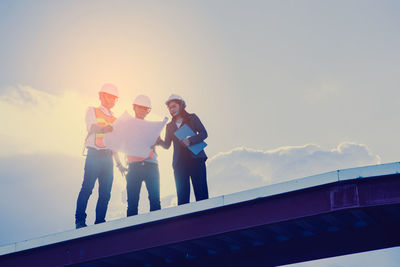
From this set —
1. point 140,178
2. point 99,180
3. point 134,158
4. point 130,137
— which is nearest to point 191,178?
point 140,178

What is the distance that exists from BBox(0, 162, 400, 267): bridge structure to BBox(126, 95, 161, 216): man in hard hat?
2.00 ft

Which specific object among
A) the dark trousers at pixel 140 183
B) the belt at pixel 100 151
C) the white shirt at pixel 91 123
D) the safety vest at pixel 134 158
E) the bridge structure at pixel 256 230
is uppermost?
the white shirt at pixel 91 123

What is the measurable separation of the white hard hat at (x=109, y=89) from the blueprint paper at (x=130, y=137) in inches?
23.7

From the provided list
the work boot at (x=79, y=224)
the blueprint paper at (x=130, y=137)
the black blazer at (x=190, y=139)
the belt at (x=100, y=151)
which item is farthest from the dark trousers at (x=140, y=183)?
the work boot at (x=79, y=224)

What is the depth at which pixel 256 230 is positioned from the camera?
9148mm

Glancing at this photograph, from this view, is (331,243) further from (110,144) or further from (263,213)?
(110,144)

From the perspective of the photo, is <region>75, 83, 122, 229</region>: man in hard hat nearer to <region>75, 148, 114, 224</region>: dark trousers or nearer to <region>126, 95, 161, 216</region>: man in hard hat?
<region>75, 148, 114, 224</region>: dark trousers

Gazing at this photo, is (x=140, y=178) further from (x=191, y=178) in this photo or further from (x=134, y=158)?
(x=191, y=178)

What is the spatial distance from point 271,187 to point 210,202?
87 centimetres

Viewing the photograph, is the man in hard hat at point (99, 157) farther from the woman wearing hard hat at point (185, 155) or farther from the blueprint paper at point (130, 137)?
the woman wearing hard hat at point (185, 155)

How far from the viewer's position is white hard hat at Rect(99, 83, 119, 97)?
9.66m

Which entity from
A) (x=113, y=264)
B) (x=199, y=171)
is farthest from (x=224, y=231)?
(x=113, y=264)

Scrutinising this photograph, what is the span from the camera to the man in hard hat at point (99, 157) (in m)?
9.44

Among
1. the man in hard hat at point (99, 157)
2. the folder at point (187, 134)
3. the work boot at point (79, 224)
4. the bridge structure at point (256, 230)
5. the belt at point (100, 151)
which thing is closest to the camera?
the bridge structure at point (256, 230)
